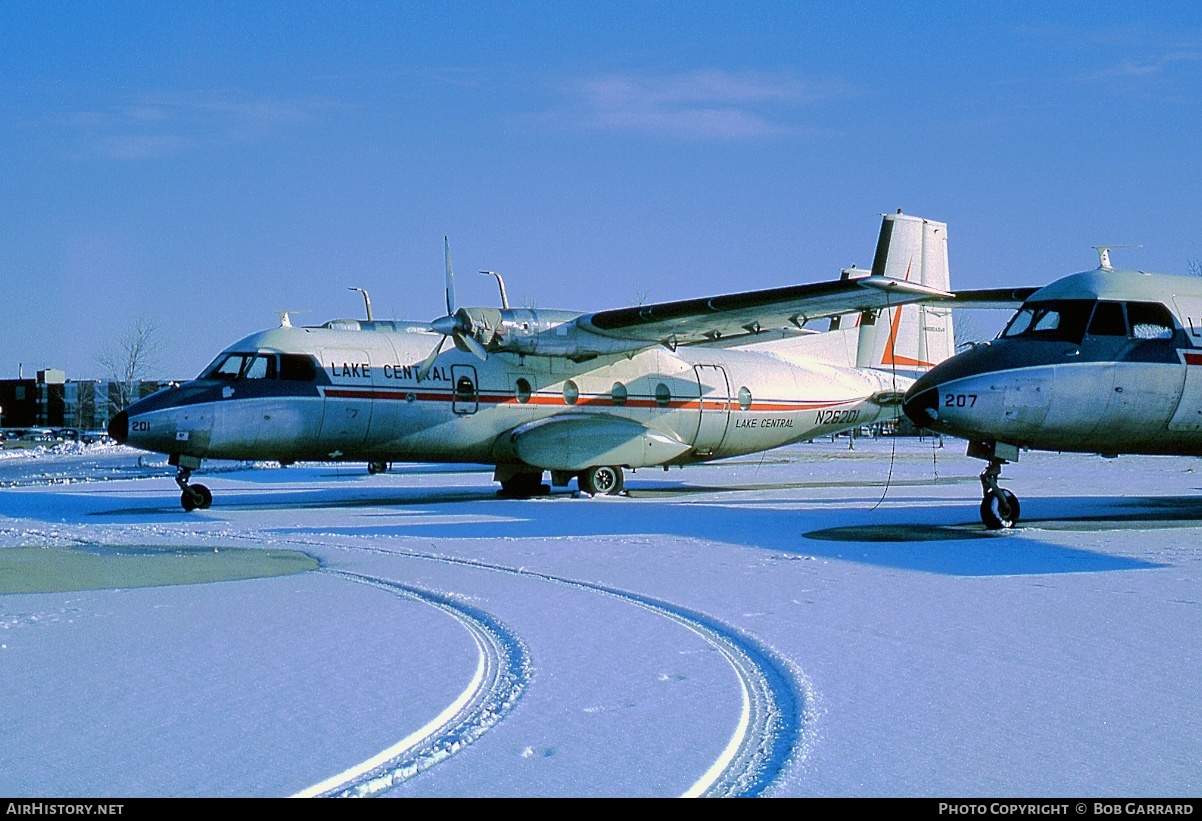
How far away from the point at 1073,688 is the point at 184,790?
13.0 ft

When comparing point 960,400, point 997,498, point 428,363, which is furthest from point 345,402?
point 997,498

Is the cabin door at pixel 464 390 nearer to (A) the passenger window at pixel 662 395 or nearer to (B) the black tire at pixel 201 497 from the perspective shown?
(A) the passenger window at pixel 662 395

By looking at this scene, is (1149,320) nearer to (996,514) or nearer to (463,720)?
(996,514)

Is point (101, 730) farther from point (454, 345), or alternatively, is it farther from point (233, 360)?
point (454, 345)

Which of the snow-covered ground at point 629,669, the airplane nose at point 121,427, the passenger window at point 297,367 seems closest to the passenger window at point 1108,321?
the snow-covered ground at point 629,669

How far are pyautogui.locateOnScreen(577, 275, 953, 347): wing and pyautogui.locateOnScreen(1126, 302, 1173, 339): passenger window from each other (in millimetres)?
2676

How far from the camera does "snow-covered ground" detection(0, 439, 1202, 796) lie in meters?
3.91

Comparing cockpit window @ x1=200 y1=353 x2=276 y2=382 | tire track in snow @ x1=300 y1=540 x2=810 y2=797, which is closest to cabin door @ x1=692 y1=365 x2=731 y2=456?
cockpit window @ x1=200 y1=353 x2=276 y2=382

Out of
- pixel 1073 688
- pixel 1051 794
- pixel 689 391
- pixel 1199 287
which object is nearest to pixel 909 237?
pixel 689 391

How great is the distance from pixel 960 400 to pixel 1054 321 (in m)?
1.76

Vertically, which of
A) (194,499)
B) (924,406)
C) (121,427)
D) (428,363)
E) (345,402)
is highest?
(428,363)

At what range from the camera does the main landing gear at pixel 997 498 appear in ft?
41.9

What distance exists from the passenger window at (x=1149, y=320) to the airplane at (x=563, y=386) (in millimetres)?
2713

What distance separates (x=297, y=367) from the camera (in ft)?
57.7
